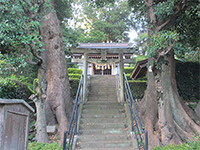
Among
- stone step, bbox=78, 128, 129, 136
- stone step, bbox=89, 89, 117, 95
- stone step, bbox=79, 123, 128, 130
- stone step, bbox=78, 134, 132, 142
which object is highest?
stone step, bbox=89, 89, 117, 95

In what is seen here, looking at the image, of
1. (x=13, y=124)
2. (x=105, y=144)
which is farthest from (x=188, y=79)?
(x=13, y=124)

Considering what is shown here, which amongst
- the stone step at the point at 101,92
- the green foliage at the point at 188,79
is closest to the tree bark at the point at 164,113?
the green foliage at the point at 188,79

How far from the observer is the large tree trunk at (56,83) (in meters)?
5.94

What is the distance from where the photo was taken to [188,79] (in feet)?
28.3

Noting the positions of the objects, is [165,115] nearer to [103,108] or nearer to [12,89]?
[103,108]

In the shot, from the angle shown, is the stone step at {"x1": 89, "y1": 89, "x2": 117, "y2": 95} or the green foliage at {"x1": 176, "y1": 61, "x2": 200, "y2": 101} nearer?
the green foliage at {"x1": 176, "y1": 61, "x2": 200, "y2": 101}

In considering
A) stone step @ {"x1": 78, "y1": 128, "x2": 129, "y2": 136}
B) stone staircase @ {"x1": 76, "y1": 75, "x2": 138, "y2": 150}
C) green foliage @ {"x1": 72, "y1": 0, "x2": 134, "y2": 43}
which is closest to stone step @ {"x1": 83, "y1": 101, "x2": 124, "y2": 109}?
stone staircase @ {"x1": 76, "y1": 75, "x2": 138, "y2": 150}

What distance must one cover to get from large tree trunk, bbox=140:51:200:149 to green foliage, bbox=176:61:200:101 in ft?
7.65

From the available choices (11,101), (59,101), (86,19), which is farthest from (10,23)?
(86,19)

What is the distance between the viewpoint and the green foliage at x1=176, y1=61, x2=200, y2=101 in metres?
8.62

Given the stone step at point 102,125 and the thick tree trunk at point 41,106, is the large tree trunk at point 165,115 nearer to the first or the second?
the stone step at point 102,125

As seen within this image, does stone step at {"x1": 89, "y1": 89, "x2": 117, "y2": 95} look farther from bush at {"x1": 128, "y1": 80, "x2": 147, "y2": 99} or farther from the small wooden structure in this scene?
the small wooden structure

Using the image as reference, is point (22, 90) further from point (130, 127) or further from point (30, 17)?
point (130, 127)

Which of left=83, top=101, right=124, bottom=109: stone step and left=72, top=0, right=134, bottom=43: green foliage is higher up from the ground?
left=72, top=0, right=134, bottom=43: green foliage
